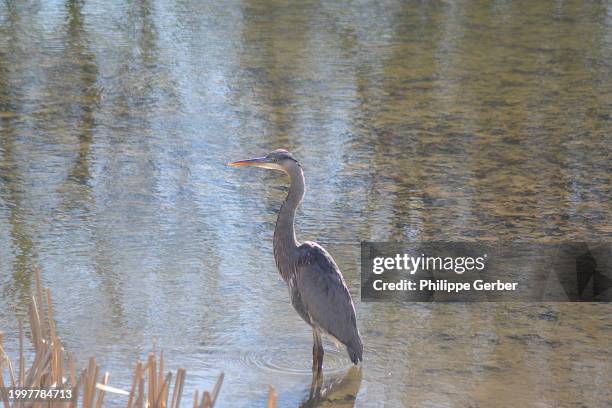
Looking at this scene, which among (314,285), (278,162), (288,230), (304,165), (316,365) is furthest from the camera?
(304,165)

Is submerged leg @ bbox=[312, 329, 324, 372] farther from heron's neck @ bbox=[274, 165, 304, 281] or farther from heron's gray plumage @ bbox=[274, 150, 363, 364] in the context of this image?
Answer: heron's neck @ bbox=[274, 165, 304, 281]

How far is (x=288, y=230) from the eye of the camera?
5363 mm

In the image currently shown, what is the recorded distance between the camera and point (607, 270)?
6242mm

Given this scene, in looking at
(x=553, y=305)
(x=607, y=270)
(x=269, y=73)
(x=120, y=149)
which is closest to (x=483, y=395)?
(x=553, y=305)

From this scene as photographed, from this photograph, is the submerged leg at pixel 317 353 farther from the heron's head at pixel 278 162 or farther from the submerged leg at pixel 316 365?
the heron's head at pixel 278 162

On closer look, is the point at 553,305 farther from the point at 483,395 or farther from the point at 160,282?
the point at 160,282

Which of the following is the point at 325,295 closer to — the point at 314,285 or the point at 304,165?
the point at 314,285

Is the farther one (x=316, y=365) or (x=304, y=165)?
(x=304, y=165)

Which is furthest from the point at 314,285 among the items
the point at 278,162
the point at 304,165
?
the point at 304,165

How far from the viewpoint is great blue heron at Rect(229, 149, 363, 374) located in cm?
500

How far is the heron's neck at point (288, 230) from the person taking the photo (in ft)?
17.5

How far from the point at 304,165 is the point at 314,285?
2.68 metres

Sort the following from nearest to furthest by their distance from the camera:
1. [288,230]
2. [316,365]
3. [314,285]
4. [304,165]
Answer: [316,365], [314,285], [288,230], [304,165]

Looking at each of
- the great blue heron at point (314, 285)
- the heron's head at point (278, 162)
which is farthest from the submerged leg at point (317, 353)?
the heron's head at point (278, 162)
